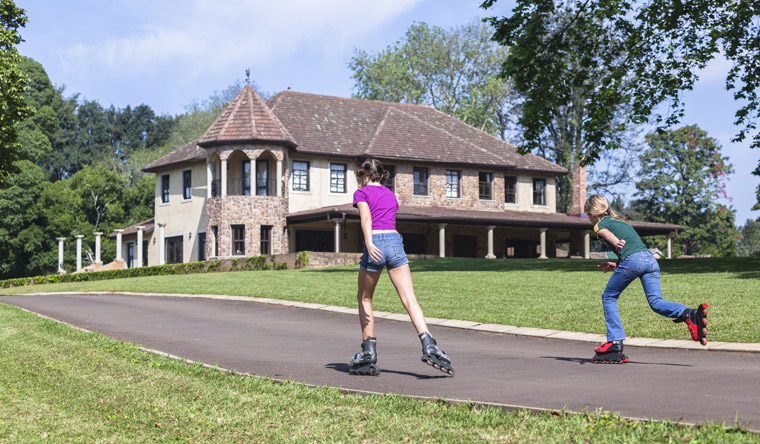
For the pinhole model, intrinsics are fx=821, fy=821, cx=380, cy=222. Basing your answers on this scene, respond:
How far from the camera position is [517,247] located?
152 ft

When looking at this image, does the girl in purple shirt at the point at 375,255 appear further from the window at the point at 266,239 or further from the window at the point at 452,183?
the window at the point at 452,183

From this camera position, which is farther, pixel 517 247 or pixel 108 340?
pixel 517 247

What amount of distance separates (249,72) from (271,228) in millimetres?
8019

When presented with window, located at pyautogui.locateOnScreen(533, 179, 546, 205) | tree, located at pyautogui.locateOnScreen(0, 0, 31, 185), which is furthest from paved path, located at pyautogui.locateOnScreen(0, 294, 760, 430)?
window, located at pyautogui.locateOnScreen(533, 179, 546, 205)

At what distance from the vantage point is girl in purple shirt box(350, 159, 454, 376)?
26.1ft

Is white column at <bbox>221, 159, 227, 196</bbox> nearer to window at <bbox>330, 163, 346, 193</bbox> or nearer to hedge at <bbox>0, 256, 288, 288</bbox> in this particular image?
hedge at <bbox>0, 256, 288, 288</bbox>

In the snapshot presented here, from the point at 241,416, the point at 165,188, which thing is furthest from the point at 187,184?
the point at 241,416

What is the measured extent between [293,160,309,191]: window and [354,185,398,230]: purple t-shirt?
108 feet

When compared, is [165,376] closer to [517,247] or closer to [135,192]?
[517,247]

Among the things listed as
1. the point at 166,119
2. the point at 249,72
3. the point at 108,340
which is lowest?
the point at 108,340

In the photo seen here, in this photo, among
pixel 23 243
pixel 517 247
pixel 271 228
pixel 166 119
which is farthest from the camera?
pixel 166 119

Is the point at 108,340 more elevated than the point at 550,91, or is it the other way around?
the point at 550,91

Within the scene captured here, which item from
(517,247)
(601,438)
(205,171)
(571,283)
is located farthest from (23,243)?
(601,438)

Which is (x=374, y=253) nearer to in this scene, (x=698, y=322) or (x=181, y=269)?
(x=698, y=322)
